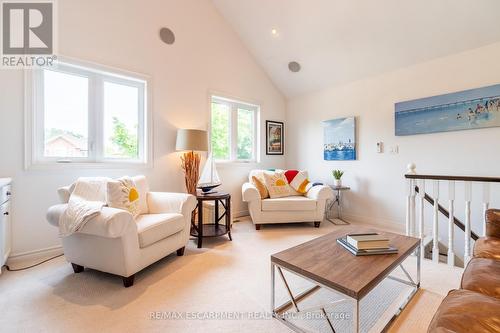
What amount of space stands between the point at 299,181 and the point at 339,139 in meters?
1.04

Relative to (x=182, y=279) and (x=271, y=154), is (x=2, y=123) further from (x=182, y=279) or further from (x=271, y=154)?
(x=271, y=154)

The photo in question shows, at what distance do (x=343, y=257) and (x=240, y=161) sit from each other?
9.87 feet

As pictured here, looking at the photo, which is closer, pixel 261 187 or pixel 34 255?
pixel 34 255

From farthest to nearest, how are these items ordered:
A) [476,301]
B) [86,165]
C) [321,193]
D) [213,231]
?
1. [321,193]
2. [213,231]
3. [86,165]
4. [476,301]

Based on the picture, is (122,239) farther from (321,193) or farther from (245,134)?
(245,134)

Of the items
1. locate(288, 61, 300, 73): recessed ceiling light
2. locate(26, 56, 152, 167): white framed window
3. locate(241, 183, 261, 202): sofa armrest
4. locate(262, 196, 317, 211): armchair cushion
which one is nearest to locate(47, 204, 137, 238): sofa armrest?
locate(26, 56, 152, 167): white framed window

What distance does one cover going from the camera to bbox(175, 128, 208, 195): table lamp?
9.78 ft

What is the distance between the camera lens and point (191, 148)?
2.96 meters

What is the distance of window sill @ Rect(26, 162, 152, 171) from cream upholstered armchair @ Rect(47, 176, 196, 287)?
0.58 m

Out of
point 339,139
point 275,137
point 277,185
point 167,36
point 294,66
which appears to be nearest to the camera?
point 167,36

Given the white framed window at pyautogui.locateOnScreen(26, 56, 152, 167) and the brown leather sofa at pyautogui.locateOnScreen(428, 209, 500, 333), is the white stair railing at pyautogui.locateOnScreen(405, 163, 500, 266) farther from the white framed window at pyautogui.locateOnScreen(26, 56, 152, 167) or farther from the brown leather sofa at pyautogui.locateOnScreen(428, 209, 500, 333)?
the white framed window at pyautogui.locateOnScreen(26, 56, 152, 167)

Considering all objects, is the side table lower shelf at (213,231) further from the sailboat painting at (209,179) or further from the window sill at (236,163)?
the window sill at (236,163)

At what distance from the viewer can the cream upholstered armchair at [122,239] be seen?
169cm

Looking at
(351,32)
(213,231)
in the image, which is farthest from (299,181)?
(351,32)
